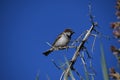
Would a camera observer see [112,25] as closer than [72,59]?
Yes

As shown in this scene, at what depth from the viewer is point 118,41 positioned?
143 cm

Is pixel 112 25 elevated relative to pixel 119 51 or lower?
elevated

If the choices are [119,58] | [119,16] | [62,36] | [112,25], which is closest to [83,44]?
[112,25]

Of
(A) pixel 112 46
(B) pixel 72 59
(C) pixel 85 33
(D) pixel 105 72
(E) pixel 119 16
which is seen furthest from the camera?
(C) pixel 85 33

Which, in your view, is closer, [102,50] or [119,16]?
[102,50]

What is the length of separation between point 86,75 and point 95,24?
1.95m

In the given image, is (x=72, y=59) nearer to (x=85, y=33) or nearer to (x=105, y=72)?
(x=85, y=33)

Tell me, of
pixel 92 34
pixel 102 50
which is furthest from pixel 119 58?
pixel 92 34

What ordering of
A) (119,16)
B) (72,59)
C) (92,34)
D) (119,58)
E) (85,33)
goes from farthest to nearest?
(85,33) < (92,34) < (72,59) < (119,16) < (119,58)

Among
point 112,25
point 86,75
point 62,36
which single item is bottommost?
point 86,75

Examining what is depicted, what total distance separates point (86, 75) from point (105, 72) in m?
0.26

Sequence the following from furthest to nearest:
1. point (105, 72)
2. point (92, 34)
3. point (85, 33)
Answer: point (85, 33) → point (92, 34) → point (105, 72)

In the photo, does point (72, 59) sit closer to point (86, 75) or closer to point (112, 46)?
point (112, 46)

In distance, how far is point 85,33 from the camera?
3400 millimetres
